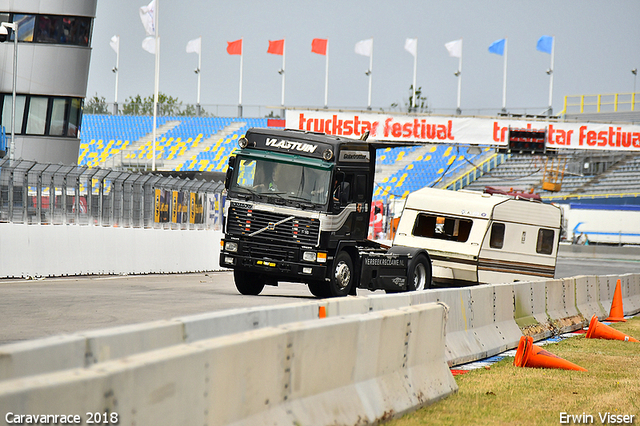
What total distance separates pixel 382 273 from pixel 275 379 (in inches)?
511

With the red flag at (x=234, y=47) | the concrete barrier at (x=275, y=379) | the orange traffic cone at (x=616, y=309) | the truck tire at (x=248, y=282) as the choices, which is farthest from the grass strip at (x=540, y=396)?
the red flag at (x=234, y=47)

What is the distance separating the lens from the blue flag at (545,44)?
2454 inches

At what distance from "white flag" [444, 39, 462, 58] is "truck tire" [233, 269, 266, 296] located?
165 ft

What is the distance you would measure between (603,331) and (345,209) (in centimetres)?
564

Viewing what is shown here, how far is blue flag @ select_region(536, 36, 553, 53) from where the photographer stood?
205ft

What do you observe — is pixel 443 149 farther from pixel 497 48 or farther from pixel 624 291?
pixel 624 291

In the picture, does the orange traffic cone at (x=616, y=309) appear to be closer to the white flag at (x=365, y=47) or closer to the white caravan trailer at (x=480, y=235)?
the white caravan trailer at (x=480, y=235)

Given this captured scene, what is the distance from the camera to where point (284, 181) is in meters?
16.8

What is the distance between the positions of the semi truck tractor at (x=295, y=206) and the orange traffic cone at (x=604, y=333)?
5.19m

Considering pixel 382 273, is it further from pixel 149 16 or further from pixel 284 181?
pixel 149 16

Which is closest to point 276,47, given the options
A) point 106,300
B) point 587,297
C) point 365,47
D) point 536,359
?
point 365,47

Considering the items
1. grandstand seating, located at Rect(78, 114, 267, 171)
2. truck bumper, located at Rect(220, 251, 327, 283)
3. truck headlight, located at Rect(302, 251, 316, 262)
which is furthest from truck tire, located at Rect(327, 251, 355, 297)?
grandstand seating, located at Rect(78, 114, 267, 171)

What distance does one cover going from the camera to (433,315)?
828cm

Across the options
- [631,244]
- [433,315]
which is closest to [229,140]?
[631,244]
